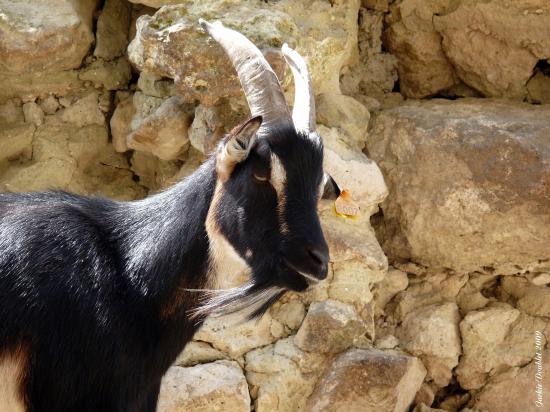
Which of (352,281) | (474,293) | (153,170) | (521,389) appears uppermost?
(153,170)

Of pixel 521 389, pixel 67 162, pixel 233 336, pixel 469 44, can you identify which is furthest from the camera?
pixel 67 162

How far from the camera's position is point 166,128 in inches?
181

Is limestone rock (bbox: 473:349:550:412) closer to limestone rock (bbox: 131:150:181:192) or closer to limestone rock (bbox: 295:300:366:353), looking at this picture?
limestone rock (bbox: 295:300:366:353)

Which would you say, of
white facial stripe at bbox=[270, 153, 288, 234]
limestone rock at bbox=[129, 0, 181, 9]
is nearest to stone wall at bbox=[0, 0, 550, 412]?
limestone rock at bbox=[129, 0, 181, 9]

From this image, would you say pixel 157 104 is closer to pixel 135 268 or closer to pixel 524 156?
pixel 135 268

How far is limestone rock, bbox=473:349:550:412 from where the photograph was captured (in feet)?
14.5

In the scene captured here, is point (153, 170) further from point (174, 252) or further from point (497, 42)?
point (497, 42)

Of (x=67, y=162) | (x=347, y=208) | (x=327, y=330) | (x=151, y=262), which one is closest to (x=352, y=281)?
(x=327, y=330)

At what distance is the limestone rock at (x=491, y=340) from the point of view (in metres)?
4.51

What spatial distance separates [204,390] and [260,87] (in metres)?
1.50

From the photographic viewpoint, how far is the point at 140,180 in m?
5.20

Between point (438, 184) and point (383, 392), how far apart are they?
1.07m

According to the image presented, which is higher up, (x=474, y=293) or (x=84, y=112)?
(x=84, y=112)

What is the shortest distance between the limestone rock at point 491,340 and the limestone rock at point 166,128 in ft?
5.57
